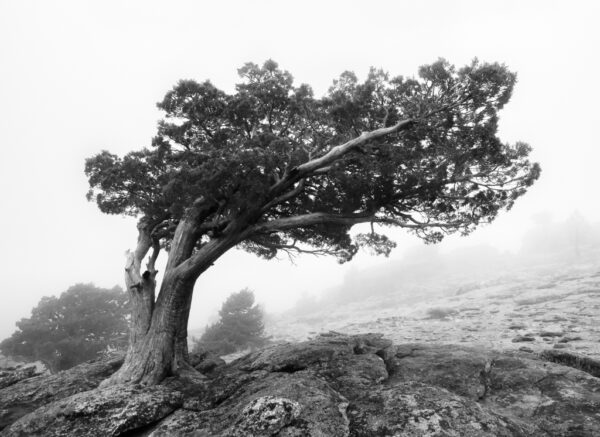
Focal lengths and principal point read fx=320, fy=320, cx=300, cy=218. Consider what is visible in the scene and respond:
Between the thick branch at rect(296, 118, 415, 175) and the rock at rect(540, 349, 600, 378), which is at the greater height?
the thick branch at rect(296, 118, 415, 175)

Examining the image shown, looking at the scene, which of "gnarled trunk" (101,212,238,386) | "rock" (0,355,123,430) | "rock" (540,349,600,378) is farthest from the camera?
"gnarled trunk" (101,212,238,386)

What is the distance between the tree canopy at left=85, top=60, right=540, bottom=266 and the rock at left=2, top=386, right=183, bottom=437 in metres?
4.67

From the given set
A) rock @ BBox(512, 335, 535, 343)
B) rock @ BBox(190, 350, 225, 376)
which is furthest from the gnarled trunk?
rock @ BBox(512, 335, 535, 343)

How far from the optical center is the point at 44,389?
10008 mm

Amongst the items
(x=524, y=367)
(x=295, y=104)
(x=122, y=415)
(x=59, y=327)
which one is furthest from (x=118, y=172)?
(x=59, y=327)

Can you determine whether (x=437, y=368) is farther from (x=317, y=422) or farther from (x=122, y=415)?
(x=122, y=415)

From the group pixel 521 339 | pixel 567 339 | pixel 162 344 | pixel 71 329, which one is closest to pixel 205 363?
pixel 162 344

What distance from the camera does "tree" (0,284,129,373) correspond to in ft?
94.2

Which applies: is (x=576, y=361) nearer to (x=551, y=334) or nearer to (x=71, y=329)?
(x=551, y=334)

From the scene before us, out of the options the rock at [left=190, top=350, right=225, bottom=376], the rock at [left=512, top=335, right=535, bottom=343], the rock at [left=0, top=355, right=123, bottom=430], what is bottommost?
the rock at [left=512, top=335, right=535, bottom=343]

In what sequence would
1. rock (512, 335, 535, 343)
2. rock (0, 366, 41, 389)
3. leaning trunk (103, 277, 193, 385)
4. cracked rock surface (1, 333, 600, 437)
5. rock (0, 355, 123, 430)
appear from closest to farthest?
1. cracked rock surface (1, 333, 600, 437)
2. rock (0, 355, 123, 430)
3. leaning trunk (103, 277, 193, 385)
4. rock (0, 366, 41, 389)
5. rock (512, 335, 535, 343)

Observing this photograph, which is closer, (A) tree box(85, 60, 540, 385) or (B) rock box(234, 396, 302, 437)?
(B) rock box(234, 396, 302, 437)

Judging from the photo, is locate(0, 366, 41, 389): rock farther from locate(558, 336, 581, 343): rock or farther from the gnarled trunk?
locate(558, 336, 581, 343): rock

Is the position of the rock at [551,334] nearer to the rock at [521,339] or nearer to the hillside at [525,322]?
the hillside at [525,322]
